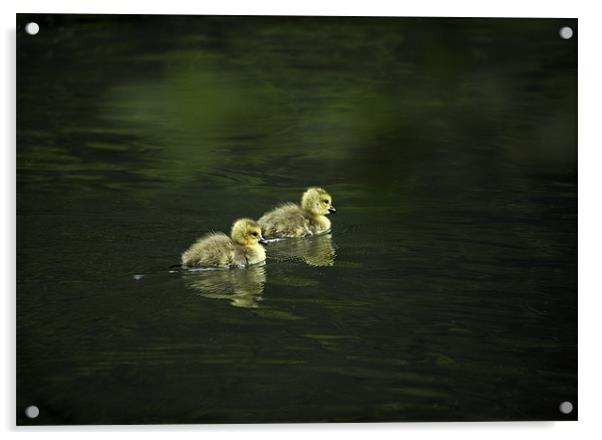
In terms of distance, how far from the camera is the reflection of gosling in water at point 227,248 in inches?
115

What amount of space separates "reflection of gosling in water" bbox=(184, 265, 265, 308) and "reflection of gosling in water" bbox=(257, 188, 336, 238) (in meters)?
0.15

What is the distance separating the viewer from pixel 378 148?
9.70ft

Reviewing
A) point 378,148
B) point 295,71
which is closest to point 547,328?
point 378,148

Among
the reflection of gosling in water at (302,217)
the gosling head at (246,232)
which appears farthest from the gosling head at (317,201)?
the gosling head at (246,232)

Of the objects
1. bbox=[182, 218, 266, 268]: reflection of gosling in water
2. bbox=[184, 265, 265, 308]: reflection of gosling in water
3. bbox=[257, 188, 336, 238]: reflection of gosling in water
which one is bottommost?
bbox=[184, 265, 265, 308]: reflection of gosling in water

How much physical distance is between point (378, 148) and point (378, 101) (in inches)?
6.0

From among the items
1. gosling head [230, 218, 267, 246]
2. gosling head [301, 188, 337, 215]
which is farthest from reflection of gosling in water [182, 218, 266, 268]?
gosling head [301, 188, 337, 215]

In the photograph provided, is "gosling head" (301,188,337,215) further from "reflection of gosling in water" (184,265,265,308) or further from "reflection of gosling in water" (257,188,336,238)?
"reflection of gosling in water" (184,265,265,308)

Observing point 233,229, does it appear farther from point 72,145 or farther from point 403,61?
point 403,61

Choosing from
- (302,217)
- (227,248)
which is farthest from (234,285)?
(302,217)

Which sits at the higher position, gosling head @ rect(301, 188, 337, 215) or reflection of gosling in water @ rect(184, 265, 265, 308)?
gosling head @ rect(301, 188, 337, 215)

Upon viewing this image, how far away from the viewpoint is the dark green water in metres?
2.86

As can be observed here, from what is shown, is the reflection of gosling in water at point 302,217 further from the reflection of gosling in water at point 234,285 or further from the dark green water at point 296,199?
the reflection of gosling in water at point 234,285
